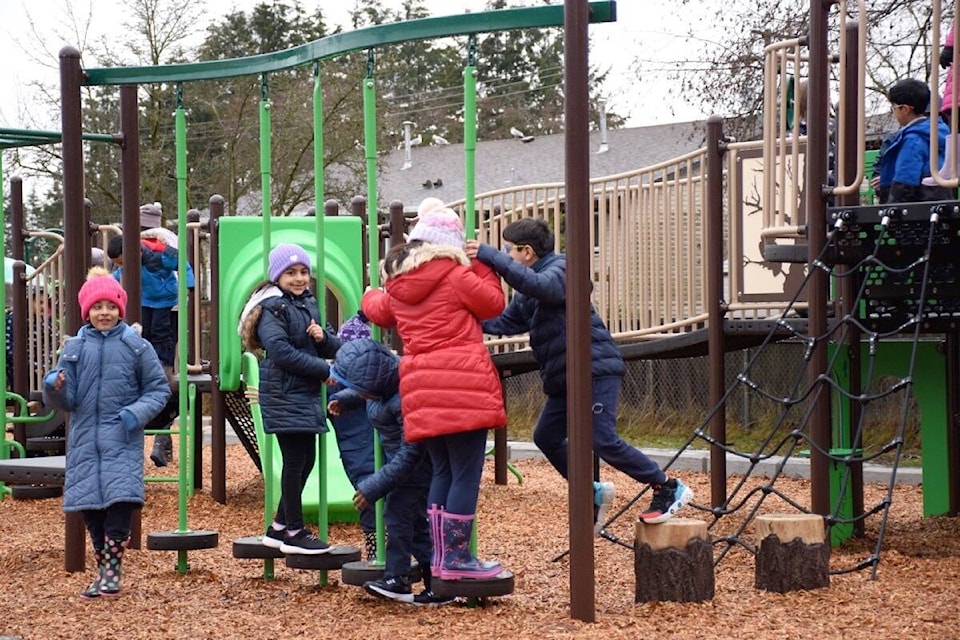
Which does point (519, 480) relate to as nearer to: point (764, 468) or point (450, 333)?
point (764, 468)

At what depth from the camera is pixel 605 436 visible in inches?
245

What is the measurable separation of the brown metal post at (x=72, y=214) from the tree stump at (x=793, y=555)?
317cm

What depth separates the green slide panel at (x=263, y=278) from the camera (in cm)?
891

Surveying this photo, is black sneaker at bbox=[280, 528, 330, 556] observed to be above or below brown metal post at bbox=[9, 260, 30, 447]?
below

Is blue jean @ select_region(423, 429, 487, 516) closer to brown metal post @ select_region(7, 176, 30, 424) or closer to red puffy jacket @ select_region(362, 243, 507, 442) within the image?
red puffy jacket @ select_region(362, 243, 507, 442)

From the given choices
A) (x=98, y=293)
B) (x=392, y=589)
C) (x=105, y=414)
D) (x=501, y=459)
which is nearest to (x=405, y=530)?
(x=392, y=589)

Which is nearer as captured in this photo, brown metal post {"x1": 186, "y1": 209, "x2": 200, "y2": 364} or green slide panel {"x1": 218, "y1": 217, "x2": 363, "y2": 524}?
green slide panel {"x1": 218, "y1": 217, "x2": 363, "y2": 524}

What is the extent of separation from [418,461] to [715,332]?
3.58 meters

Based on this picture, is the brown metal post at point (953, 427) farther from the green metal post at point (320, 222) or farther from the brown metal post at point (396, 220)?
the green metal post at point (320, 222)

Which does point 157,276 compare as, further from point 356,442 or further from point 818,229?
point 818,229

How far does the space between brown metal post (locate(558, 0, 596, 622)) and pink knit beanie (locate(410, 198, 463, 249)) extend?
0.56 meters

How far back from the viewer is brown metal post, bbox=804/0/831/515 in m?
6.78

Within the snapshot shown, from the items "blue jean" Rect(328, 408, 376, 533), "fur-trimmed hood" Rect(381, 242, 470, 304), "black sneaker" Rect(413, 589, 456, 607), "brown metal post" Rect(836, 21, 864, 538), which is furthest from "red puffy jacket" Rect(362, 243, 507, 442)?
"brown metal post" Rect(836, 21, 864, 538)

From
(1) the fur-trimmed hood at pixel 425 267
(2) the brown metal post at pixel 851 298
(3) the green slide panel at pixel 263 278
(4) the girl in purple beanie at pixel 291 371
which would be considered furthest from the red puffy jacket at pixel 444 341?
(3) the green slide panel at pixel 263 278
